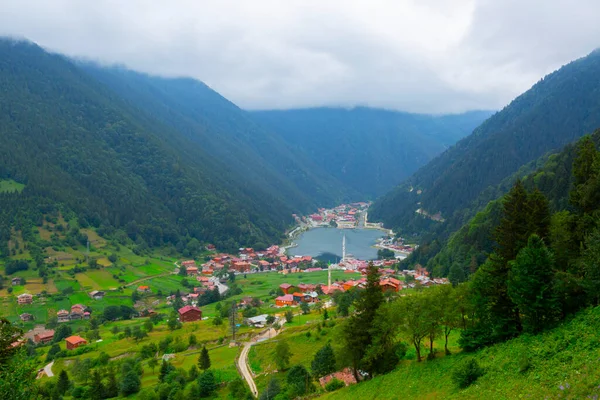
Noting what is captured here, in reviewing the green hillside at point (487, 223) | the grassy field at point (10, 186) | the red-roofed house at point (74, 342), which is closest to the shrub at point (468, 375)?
the green hillside at point (487, 223)

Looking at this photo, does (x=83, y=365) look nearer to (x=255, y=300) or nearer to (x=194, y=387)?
(x=194, y=387)

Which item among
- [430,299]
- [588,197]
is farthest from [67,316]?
[588,197]

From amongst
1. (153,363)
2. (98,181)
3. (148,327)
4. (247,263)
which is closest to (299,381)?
(153,363)

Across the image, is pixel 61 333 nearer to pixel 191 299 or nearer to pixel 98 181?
pixel 191 299

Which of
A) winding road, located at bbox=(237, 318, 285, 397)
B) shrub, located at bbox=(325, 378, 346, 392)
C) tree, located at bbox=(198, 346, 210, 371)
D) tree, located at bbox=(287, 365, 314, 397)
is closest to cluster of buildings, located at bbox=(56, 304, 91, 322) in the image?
winding road, located at bbox=(237, 318, 285, 397)

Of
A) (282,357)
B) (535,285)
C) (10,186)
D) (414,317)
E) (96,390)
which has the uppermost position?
(10,186)

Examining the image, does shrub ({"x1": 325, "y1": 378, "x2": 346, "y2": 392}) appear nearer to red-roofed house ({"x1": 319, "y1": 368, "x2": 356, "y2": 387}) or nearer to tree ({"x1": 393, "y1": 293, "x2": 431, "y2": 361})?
red-roofed house ({"x1": 319, "y1": 368, "x2": 356, "y2": 387})
